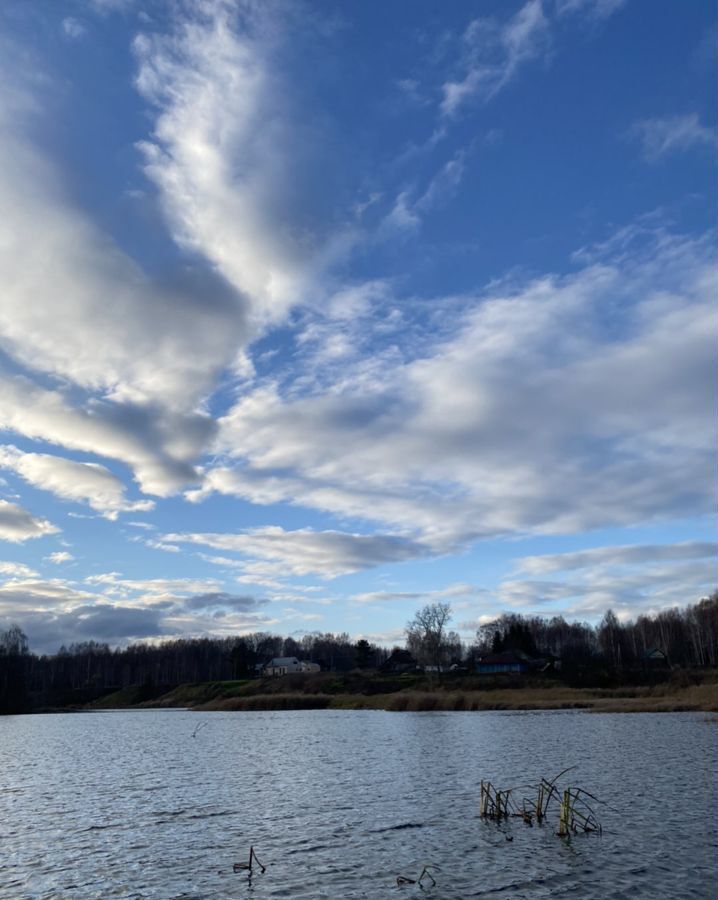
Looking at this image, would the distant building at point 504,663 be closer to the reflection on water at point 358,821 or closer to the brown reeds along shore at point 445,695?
the brown reeds along shore at point 445,695

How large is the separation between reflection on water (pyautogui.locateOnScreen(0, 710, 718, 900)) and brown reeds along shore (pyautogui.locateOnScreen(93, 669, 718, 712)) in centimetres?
2506

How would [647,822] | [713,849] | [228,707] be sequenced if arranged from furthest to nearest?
[228,707]
[647,822]
[713,849]

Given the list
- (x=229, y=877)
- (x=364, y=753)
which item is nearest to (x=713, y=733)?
(x=364, y=753)

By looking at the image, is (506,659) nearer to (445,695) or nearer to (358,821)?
(445,695)

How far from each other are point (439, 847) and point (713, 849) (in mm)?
8002

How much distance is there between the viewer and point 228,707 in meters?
119

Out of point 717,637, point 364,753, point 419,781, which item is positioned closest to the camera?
point 419,781

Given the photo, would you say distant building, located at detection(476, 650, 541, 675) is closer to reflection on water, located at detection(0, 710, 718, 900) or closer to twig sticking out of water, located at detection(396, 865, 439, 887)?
reflection on water, located at detection(0, 710, 718, 900)

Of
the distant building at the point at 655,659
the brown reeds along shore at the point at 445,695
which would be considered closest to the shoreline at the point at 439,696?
the brown reeds along shore at the point at 445,695

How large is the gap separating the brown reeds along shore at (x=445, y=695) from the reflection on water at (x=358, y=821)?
987 inches

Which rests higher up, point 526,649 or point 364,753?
point 526,649

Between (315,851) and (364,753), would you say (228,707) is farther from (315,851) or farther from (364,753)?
(315,851)

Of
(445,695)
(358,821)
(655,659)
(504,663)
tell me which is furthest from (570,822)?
(655,659)

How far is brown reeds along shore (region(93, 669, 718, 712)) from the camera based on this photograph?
258 ft
